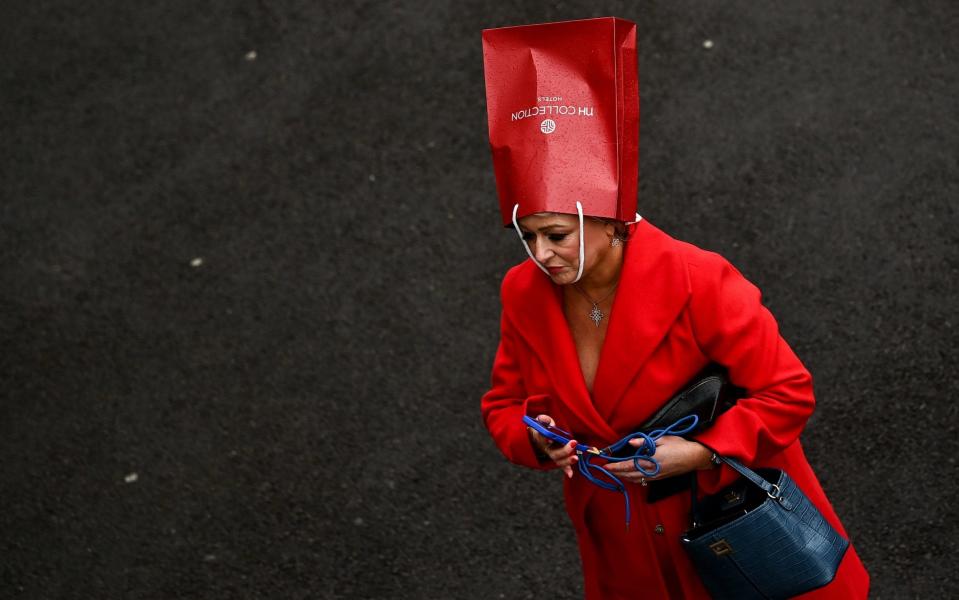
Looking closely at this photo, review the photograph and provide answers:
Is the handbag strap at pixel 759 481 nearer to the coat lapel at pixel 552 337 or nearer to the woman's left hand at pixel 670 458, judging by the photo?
the woman's left hand at pixel 670 458

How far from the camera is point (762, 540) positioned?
9.04 ft

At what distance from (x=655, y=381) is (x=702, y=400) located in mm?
132

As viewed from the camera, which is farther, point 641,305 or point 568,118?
point 641,305

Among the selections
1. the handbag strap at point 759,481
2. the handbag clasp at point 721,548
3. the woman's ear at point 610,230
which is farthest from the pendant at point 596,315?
the handbag clasp at point 721,548

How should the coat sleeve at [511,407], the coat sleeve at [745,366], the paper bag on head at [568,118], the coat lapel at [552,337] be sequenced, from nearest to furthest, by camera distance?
the paper bag on head at [568,118] → the coat sleeve at [745,366] → the coat lapel at [552,337] → the coat sleeve at [511,407]

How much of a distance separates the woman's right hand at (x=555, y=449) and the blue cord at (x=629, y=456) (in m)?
0.04

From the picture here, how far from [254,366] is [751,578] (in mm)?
3188

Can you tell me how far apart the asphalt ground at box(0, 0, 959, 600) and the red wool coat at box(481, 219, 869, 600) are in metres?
1.28

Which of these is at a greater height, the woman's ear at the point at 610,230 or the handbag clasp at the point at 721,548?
the woman's ear at the point at 610,230

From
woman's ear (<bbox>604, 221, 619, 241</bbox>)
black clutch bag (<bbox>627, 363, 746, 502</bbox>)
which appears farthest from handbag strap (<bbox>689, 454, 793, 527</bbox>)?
woman's ear (<bbox>604, 221, 619, 241</bbox>)

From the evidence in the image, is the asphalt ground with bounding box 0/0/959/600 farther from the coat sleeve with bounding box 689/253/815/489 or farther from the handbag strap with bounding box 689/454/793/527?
the coat sleeve with bounding box 689/253/815/489

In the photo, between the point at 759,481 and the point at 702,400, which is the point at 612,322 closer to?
the point at 702,400

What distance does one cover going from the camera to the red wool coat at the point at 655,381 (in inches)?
108

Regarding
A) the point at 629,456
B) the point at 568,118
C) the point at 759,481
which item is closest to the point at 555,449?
the point at 629,456
